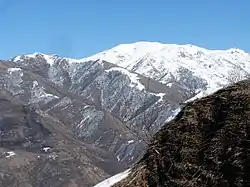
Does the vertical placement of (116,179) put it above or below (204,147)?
below

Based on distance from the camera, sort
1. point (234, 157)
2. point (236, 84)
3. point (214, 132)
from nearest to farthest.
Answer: point (234, 157) → point (214, 132) → point (236, 84)

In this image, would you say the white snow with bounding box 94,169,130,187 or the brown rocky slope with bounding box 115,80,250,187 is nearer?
the brown rocky slope with bounding box 115,80,250,187

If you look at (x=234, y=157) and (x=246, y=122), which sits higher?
(x=246, y=122)

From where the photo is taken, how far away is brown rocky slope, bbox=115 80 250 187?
7.52m

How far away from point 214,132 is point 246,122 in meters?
0.56

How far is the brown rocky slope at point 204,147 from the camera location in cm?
752

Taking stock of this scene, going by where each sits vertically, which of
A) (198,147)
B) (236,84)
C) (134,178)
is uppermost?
(236,84)

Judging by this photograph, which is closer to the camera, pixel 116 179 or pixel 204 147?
pixel 204 147

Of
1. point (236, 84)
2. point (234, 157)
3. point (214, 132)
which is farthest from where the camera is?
point (236, 84)

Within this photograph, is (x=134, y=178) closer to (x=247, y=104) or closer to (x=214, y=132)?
(x=214, y=132)

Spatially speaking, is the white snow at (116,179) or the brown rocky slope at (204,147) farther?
the white snow at (116,179)

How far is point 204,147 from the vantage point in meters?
8.03

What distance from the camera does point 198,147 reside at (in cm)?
811

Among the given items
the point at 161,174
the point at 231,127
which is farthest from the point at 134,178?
the point at 231,127
